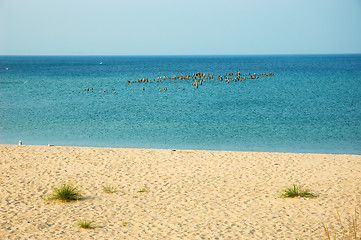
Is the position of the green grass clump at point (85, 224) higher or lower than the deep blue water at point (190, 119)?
lower

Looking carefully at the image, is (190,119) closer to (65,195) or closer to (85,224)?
(65,195)

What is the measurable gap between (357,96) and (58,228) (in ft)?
142

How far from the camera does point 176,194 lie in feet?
37.2

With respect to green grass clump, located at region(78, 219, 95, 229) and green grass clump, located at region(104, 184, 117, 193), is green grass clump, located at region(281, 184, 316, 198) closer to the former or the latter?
green grass clump, located at region(104, 184, 117, 193)

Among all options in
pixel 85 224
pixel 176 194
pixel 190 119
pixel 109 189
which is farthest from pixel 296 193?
pixel 190 119

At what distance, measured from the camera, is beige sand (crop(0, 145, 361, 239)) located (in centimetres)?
873

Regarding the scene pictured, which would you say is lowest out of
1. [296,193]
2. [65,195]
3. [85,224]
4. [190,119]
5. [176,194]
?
[85,224]

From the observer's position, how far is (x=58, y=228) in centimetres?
871

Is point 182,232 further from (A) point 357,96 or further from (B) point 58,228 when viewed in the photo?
(A) point 357,96

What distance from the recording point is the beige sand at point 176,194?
8727mm

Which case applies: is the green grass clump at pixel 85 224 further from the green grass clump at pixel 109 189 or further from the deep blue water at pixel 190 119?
the deep blue water at pixel 190 119

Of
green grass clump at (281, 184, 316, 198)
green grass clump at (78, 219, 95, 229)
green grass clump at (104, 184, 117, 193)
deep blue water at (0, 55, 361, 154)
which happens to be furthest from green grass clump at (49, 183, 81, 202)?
deep blue water at (0, 55, 361, 154)

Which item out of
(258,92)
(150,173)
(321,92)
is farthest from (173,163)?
(321,92)

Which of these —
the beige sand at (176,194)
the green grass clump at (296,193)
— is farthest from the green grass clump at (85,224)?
the green grass clump at (296,193)
